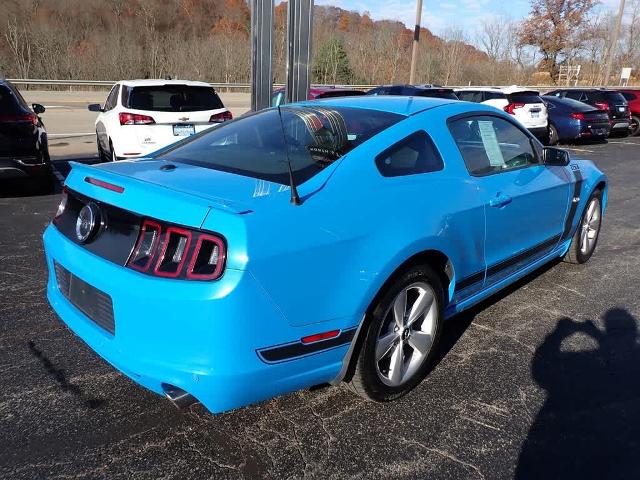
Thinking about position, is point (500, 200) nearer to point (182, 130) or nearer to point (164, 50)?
point (182, 130)

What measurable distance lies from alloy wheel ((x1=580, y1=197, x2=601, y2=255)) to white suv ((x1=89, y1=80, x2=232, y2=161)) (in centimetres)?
543

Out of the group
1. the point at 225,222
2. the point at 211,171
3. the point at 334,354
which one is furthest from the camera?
the point at 211,171

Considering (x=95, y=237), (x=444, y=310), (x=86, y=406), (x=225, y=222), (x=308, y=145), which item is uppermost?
(x=308, y=145)

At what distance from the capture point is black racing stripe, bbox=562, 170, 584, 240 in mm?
4496

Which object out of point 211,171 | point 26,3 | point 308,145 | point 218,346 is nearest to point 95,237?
point 211,171

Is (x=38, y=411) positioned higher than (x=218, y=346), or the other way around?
(x=218, y=346)

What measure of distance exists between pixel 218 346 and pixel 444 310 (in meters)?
1.52

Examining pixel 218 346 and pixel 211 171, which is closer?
pixel 218 346

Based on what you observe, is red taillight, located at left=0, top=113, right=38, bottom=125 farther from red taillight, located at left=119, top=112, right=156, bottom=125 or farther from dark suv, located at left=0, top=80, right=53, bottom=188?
red taillight, located at left=119, top=112, right=156, bottom=125

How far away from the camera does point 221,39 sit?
42.9m

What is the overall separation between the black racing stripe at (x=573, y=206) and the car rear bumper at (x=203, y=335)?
9.70 feet

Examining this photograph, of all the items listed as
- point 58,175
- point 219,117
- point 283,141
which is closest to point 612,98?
point 219,117

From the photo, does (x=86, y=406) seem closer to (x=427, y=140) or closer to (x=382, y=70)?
(x=427, y=140)

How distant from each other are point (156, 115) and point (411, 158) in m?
6.12
